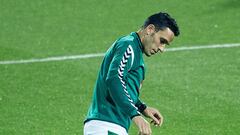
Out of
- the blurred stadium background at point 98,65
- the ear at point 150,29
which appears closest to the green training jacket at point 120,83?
the ear at point 150,29

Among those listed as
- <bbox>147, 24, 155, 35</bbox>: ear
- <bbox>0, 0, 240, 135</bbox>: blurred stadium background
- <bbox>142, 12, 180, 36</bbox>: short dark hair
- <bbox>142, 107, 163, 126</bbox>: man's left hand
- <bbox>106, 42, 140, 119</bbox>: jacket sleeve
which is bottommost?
<bbox>0, 0, 240, 135</bbox>: blurred stadium background

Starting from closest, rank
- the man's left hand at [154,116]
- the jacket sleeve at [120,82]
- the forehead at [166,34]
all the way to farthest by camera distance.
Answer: the jacket sleeve at [120,82] < the forehead at [166,34] < the man's left hand at [154,116]

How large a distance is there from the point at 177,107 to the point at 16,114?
2.19 metres

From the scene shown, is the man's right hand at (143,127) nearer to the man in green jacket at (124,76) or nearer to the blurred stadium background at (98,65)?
the man in green jacket at (124,76)

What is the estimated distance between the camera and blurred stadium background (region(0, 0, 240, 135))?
451 inches

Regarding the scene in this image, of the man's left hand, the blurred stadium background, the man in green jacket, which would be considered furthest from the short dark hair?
the blurred stadium background

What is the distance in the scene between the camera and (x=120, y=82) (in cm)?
703

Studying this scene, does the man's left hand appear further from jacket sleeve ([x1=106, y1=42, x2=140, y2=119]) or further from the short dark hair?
the short dark hair

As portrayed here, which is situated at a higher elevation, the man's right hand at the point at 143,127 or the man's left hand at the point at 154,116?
the man's right hand at the point at 143,127

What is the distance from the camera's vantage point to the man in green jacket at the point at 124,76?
7.05 meters

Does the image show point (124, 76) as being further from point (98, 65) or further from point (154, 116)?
point (98, 65)

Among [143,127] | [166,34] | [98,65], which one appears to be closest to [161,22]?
[166,34]

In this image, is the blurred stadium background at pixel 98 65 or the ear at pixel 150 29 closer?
the ear at pixel 150 29

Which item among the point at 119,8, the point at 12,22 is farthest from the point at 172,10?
the point at 12,22
